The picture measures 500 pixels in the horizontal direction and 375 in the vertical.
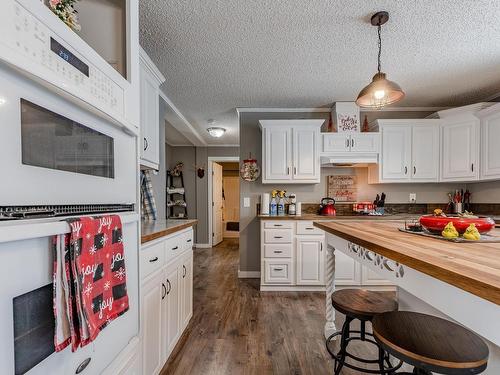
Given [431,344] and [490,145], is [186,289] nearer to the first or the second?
[431,344]

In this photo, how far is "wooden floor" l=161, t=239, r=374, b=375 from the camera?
1.80 meters

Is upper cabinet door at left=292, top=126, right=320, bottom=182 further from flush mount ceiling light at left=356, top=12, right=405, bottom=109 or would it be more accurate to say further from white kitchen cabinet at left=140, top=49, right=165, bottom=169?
white kitchen cabinet at left=140, top=49, right=165, bottom=169

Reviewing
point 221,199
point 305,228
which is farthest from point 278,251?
point 221,199

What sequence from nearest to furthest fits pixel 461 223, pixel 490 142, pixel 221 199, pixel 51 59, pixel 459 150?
1. pixel 51 59
2. pixel 461 223
3. pixel 490 142
4. pixel 459 150
5. pixel 221 199

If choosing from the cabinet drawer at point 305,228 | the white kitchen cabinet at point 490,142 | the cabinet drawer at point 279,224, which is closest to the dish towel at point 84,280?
the cabinet drawer at point 279,224

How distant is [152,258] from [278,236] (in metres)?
1.99

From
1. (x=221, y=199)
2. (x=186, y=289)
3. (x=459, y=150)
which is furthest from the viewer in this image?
(x=221, y=199)

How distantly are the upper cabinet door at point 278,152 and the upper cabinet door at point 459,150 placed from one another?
2.05 meters

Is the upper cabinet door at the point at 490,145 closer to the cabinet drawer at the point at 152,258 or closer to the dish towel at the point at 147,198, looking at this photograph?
the cabinet drawer at the point at 152,258

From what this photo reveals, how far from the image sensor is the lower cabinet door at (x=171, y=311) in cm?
170

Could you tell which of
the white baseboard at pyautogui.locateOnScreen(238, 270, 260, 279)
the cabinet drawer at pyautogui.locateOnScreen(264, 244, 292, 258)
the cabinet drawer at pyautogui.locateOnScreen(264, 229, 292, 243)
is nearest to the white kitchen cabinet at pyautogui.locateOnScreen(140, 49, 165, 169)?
the cabinet drawer at pyautogui.locateOnScreen(264, 229, 292, 243)

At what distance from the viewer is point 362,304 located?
149 centimetres

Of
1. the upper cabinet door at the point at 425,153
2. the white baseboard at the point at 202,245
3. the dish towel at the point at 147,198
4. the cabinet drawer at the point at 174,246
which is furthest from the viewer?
the white baseboard at the point at 202,245

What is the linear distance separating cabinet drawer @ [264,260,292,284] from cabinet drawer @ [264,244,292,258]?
8cm
